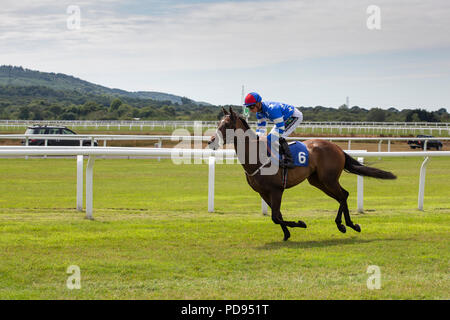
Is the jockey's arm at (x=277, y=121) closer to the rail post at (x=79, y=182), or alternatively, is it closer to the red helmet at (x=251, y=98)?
the red helmet at (x=251, y=98)

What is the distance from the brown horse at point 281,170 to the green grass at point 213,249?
40cm

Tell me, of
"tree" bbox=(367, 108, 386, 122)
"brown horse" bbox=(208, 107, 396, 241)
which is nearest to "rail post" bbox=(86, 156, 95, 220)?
"brown horse" bbox=(208, 107, 396, 241)

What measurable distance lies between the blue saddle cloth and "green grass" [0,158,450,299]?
889 millimetres

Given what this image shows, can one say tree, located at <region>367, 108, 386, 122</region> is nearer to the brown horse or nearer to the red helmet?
the brown horse

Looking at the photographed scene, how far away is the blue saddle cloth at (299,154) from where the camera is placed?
712 cm

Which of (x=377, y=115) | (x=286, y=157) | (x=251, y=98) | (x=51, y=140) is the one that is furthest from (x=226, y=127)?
(x=377, y=115)

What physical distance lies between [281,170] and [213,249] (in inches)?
59.4

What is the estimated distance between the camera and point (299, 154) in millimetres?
7160

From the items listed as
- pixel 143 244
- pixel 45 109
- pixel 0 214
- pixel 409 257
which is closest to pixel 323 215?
pixel 409 257

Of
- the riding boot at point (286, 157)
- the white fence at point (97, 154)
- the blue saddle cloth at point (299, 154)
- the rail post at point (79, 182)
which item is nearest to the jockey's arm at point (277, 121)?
the riding boot at point (286, 157)

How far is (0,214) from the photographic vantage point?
26.3ft

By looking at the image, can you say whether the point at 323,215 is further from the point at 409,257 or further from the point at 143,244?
the point at 143,244

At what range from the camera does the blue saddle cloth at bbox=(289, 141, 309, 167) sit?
7117 mm

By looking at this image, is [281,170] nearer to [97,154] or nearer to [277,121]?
[277,121]
